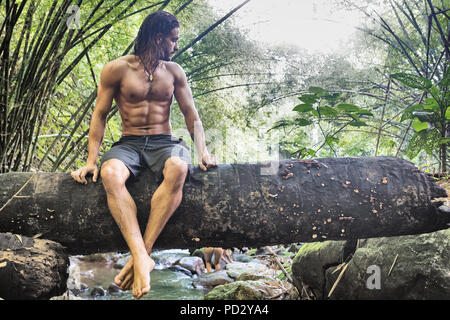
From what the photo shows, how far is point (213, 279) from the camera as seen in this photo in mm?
3463

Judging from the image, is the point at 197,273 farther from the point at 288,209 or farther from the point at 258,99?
the point at 288,209

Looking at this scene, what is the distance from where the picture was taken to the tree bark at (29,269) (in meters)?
1.31

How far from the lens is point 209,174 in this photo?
1.66 metres

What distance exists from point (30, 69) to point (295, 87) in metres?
2.68

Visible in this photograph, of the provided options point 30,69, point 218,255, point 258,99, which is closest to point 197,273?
point 218,255

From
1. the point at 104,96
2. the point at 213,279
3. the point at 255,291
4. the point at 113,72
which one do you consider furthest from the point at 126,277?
the point at 213,279

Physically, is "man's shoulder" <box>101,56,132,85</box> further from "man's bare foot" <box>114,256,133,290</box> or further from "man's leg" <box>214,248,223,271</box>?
"man's leg" <box>214,248,223,271</box>

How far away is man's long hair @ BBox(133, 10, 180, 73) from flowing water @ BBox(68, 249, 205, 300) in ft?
6.79

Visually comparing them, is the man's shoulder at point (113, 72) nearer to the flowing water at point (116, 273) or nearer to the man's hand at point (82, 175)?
the man's hand at point (82, 175)

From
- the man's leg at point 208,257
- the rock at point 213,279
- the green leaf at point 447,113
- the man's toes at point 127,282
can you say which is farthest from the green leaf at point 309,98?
the man's leg at point 208,257

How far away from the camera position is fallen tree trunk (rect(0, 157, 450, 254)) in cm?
156

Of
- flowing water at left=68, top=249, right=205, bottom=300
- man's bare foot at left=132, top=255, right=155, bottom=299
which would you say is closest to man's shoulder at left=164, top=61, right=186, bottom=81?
man's bare foot at left=132, top=255, right=155, bottom=299

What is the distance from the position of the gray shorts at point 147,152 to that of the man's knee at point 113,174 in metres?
0.04

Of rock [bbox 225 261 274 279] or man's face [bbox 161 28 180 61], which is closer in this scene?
man's face [bbox 161 28 180 61]
